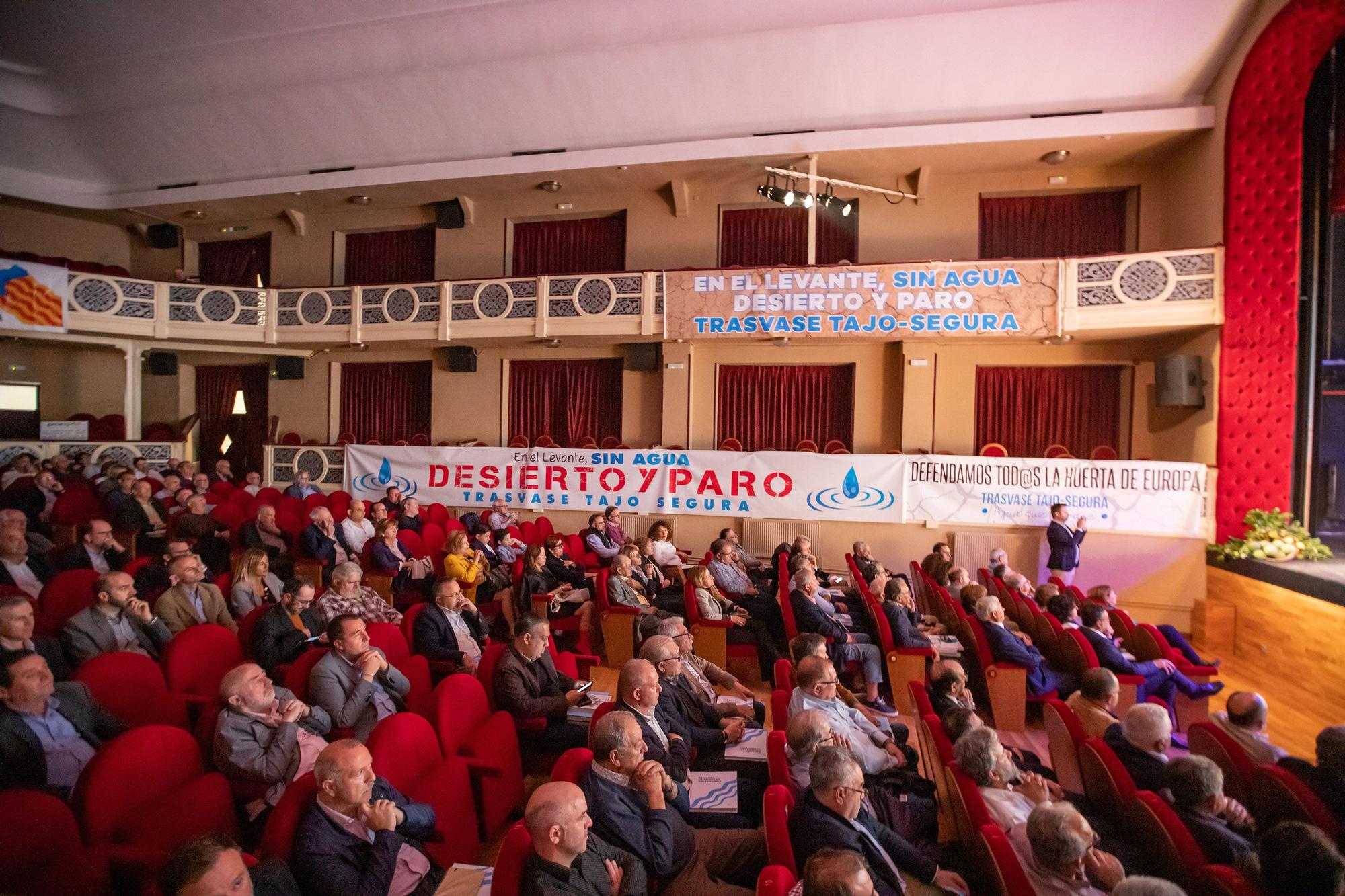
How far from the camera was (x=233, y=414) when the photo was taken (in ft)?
41.3

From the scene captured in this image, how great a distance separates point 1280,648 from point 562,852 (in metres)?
7.04

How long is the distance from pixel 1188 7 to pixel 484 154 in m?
9.07

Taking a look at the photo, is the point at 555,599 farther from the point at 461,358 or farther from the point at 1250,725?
the point at 461,358

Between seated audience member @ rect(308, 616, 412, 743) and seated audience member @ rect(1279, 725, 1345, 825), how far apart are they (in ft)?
12.4

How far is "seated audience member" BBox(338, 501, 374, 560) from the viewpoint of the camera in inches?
262

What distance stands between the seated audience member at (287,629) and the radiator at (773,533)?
5823 millimetres

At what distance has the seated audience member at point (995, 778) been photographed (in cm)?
255

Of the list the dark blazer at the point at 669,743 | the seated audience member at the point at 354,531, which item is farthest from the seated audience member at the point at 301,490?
the dark blazer at the point at 669,743

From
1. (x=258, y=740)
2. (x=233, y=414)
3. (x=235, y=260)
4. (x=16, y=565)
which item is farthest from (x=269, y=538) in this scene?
(x=235, y=260)

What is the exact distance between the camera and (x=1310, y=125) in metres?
7.41

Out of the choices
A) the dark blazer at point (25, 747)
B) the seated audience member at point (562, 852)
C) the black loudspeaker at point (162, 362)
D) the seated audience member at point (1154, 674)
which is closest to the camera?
the seated audience member at point (562, 852)

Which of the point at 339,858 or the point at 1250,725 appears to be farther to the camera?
the point at 1250,725

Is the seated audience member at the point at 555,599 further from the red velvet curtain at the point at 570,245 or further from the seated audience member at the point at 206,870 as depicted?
the red velvet curtain at the point at 570,245

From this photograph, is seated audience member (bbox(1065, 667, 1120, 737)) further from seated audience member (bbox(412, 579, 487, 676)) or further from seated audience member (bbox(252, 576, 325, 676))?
seated audience member (bbox(252, 576, 325, 676))
